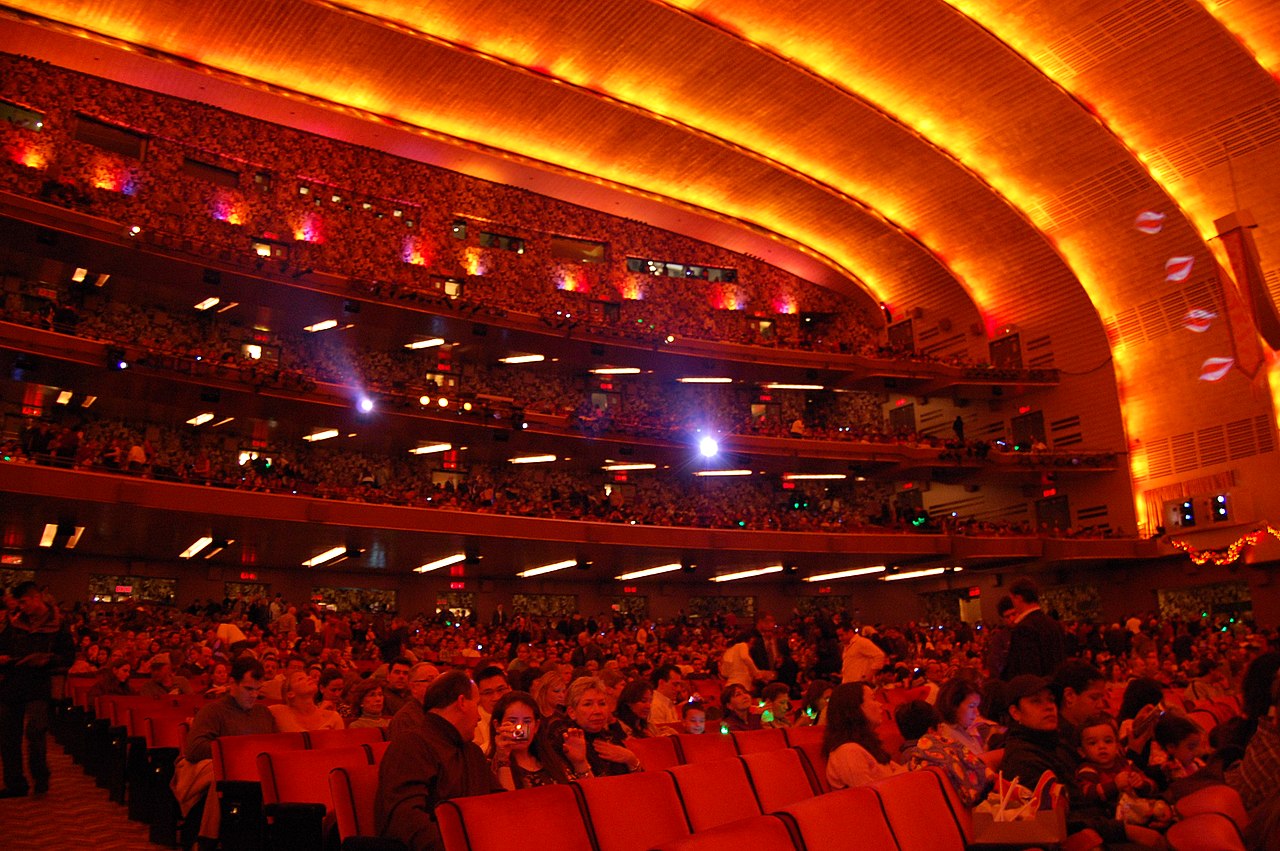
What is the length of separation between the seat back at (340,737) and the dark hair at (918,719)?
2816 mm

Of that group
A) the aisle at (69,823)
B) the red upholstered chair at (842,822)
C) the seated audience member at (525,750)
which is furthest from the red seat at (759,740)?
the aisle at (69,823)

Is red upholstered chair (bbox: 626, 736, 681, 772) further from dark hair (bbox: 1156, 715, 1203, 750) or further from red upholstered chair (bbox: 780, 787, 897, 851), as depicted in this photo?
dark hair (bbox: 1156, 715, 1203, 750)

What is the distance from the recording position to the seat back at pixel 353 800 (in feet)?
12.8

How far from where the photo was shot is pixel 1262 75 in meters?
22.3

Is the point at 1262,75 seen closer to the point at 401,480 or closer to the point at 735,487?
the point at 735,487

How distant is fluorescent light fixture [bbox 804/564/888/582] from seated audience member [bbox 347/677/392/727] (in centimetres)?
2273

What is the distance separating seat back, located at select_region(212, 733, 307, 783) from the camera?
16.7ft

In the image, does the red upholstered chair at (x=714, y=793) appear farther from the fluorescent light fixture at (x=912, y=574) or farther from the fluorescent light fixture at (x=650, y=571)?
the fluorescent light fixture at (x=912, y=574)

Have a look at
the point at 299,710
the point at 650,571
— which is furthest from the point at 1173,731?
the point at 650,571

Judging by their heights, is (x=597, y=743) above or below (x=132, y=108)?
below

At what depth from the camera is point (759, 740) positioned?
222 inches

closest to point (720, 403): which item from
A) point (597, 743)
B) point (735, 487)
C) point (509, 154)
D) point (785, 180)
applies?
point (735, 487)

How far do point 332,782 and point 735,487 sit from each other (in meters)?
27.0

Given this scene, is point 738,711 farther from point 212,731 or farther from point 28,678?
point 28,678
